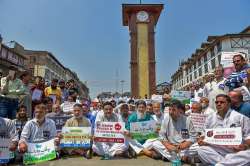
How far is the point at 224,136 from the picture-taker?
5230mm

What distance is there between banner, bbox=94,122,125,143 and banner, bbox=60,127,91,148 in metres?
0.22

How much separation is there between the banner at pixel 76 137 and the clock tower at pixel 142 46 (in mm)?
19619

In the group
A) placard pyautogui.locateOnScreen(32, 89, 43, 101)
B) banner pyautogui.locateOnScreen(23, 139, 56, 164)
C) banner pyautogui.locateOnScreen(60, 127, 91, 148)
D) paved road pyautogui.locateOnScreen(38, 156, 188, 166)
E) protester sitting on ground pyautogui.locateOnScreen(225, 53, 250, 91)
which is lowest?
paved road pyautogui.locateOnScreen(38, 156, 188, 166)

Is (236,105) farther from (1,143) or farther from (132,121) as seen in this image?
(1,143)

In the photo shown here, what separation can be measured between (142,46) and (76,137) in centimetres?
2125

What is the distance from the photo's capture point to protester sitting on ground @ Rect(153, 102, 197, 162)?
20.3 ft

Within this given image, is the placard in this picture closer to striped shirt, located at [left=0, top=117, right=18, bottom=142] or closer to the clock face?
striped shirt, located at [left=0, top=117, right=18, bottom=142]

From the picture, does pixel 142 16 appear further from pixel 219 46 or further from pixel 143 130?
pixel 143 130

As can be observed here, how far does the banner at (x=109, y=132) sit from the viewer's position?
6902mm

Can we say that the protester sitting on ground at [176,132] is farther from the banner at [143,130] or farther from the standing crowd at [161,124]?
the banner at [143,130]

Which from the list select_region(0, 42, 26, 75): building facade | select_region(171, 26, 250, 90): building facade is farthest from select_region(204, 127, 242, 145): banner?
select_region(0, 42, 26, 75): building facade

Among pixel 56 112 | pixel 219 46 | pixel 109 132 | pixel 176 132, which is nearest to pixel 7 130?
pixel 109 132

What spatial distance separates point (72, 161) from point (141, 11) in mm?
23616

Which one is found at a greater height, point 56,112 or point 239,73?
point 239,73
